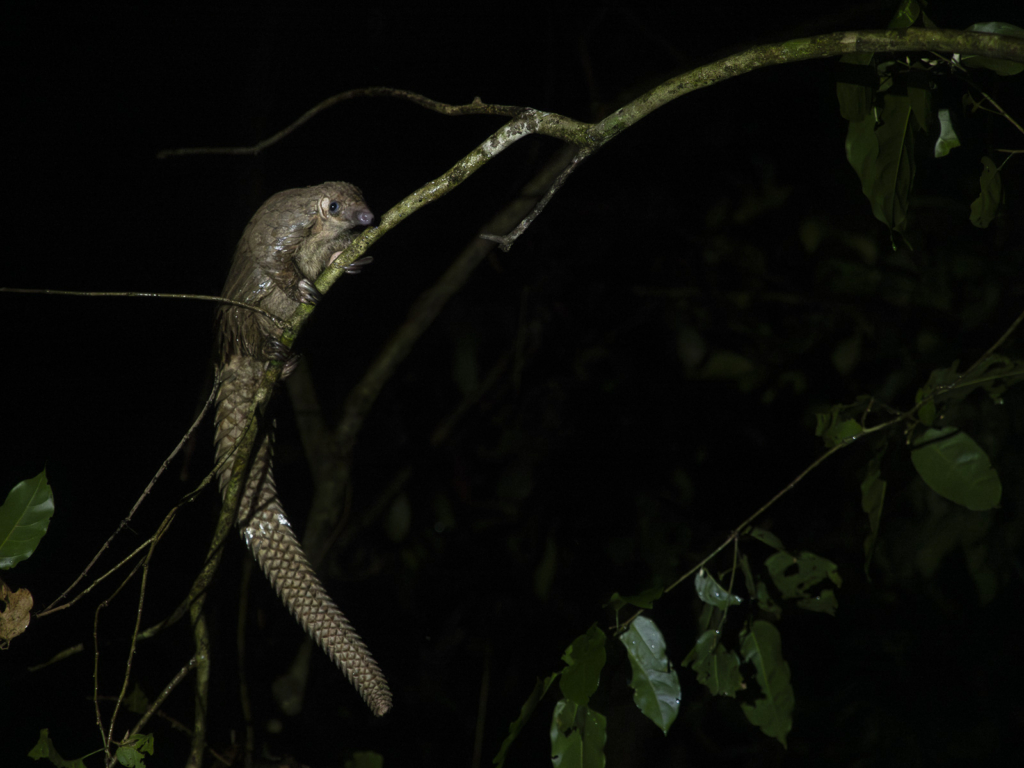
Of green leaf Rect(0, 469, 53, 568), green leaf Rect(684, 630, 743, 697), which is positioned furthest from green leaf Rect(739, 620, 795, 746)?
green leaf Rect(0, 469, 53, 568)

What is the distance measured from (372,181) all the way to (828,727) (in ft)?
6.87

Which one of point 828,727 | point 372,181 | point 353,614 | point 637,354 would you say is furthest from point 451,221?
point 828,727

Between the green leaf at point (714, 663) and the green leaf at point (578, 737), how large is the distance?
17 centimetres

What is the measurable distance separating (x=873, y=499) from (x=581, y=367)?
1.23 meters

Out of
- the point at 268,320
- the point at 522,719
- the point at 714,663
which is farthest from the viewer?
the point at 268,320

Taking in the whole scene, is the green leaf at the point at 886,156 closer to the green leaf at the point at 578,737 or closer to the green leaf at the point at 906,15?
the green leaf at the point at 906,15

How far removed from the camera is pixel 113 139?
1.29 meters

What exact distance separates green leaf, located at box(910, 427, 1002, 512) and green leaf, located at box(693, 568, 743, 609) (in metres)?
0.29

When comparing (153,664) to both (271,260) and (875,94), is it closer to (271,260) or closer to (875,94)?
(271,260)

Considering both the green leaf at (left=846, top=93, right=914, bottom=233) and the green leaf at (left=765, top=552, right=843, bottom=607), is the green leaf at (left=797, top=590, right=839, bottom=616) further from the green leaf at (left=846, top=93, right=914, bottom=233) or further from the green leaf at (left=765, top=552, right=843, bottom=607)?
the green leaf at (left=846, top=93, right=914, bottom=233)

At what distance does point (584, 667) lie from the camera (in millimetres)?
817

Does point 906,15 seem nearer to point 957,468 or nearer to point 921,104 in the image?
point 921,104

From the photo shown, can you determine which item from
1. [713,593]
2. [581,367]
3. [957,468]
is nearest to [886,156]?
[957,468]

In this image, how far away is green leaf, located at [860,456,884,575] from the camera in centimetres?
96
